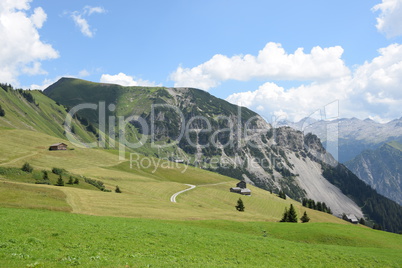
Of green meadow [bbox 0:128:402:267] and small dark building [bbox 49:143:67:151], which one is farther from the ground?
small dark building [bbox 49:143:67:151]

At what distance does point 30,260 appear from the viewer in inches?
735

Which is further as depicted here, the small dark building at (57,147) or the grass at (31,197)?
the small dark building at (57,147)

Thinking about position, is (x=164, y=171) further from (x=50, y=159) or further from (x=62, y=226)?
(x=62, y=226)

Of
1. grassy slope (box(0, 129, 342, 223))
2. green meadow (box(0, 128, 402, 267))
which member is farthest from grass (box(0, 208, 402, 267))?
grassy slope (box(0, 129, 342, 223))

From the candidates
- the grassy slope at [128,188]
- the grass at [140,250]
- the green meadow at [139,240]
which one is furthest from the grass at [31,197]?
the grass at [140,250]

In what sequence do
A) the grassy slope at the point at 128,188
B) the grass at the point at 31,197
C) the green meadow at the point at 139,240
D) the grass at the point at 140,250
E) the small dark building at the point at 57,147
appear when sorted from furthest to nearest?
the small dark building at the point at 57,147
the grassy slope at the point at 128,188
the grass at the point at 31,197
the green meadow at the point at 139,240
the grass at the point at 140,250

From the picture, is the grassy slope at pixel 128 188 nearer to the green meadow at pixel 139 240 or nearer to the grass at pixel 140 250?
the green meadow at pixel 139 240

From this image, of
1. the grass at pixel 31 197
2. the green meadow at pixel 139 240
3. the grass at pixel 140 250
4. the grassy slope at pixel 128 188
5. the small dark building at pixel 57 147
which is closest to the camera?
the grass at pixel 140 250

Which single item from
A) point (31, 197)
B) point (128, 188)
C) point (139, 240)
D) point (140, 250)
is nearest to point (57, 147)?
point (128, 188)

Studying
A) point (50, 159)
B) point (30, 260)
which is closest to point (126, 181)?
point (50, 159)

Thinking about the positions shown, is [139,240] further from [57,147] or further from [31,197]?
[57,147]

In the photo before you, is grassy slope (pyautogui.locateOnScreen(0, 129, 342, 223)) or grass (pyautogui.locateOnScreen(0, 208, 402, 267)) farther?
grassy slope (pyautogui.locateOnScreen(0, 129, 342, 223))

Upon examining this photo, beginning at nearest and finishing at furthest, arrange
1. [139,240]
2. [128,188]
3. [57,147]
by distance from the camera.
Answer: [139,240] → [128,188] → [57,147]

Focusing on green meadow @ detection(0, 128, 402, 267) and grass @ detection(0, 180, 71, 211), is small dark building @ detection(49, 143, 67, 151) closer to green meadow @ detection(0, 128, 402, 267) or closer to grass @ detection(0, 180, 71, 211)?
green meadow @ detection(0, 128, 402, 267)
